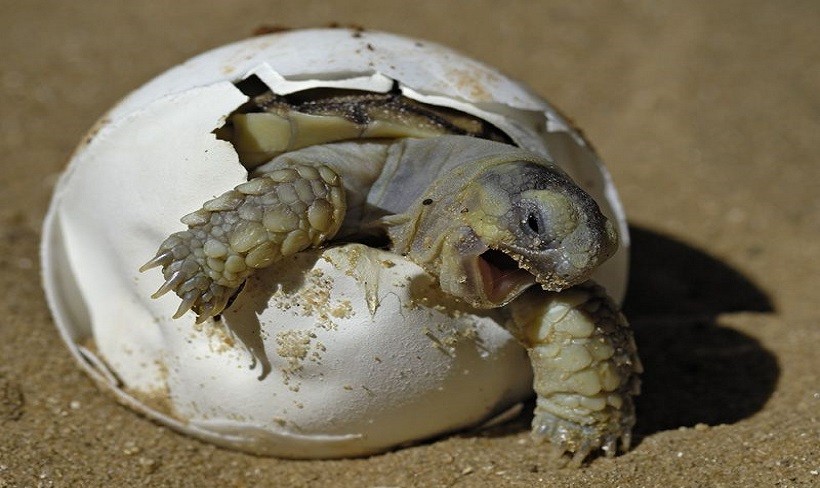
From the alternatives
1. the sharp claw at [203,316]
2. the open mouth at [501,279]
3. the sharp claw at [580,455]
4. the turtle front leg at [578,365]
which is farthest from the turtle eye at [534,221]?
the sharp claw at [203,316]

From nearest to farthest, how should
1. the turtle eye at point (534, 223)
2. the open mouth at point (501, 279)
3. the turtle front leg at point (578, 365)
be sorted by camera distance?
1. the turtle eye at point (534, 223)
2. the open mouth at point (501, 279)
3. the turtle front leg at point (578, 365)

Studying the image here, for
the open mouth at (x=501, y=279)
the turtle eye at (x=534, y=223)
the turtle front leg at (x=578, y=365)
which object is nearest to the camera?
the turtle eye at (x=534, y=223)

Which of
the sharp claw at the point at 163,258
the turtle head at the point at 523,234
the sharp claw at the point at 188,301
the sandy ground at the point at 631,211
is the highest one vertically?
the turtle head at the point at 523,234

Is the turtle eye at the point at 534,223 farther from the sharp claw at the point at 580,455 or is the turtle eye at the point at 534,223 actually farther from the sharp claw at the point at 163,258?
the sharp claw at the point at 163,258

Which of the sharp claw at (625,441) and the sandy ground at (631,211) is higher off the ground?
the sharp claw at (625,441)

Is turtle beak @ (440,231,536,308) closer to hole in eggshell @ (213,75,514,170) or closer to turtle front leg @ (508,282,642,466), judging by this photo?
turtle front leg @ (508,282,642,466)

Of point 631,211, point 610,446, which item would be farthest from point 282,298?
point 631,211

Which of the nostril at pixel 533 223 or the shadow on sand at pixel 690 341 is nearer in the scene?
the nostril at pixel 533 223
